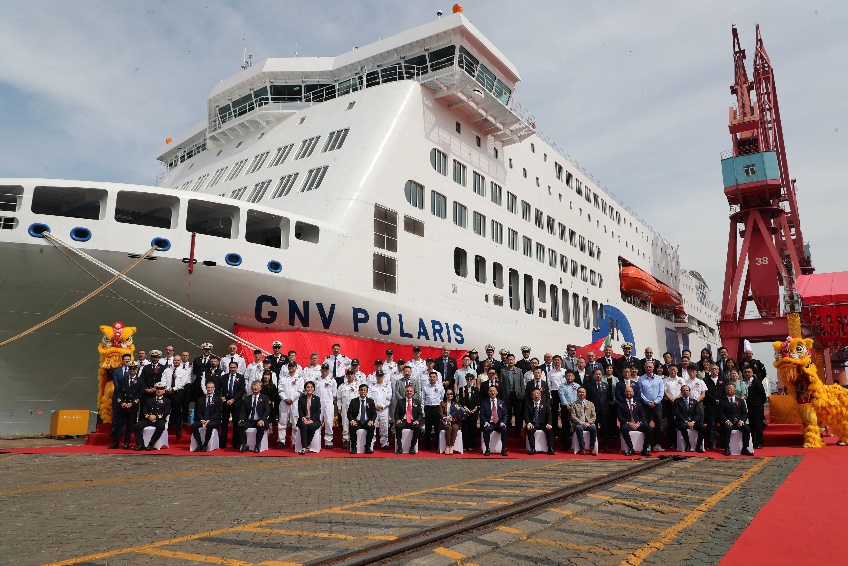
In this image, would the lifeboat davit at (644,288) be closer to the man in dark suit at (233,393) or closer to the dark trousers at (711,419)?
the dark trousers at (711,419)

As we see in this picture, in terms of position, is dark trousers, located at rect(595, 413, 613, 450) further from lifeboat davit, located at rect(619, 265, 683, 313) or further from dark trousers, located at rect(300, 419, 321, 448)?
lifeboat davit, located at rect(619, 265, 683, 313)

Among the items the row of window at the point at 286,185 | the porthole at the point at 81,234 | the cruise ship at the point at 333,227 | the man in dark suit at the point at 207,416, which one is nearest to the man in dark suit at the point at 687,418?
the cruise ship at the point at 333,227

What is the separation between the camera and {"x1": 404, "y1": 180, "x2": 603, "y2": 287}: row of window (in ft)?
66.6

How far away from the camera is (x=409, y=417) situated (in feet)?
42.0

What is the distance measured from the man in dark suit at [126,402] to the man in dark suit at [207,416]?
1.21m

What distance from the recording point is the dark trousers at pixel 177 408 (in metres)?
13.0

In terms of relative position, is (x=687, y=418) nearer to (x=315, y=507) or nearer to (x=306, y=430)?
(x=306, y=430)

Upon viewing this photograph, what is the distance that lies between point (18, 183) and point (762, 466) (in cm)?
1508

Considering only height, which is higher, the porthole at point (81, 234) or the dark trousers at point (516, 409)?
the porthole at point (81, 234)

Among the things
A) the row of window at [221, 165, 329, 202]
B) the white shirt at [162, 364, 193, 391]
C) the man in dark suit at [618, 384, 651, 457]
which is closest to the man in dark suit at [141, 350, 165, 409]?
the white shirt at [162, 364, 193, 391]

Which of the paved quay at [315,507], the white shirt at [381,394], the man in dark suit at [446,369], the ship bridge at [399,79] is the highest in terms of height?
the ship bridge at [399,79]

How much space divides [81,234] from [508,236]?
53.1 feet

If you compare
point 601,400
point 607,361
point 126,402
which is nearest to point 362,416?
point 126,402

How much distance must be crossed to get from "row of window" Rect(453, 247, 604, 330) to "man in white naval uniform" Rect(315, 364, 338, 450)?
29.8ft
